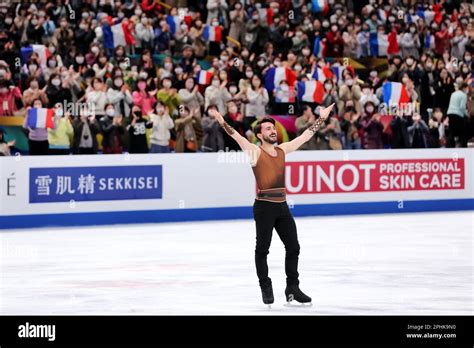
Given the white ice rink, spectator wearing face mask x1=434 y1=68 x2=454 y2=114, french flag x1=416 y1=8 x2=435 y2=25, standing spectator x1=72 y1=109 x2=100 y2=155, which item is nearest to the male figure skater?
the white ice rink

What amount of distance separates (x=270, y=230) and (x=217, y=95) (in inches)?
491

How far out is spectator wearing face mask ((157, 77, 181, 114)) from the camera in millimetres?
23875

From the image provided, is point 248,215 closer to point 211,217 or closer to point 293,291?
point 211,217

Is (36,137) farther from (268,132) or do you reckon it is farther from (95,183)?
(268,132)

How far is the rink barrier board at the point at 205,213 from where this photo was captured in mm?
21719

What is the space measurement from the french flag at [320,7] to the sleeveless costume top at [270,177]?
1836cm

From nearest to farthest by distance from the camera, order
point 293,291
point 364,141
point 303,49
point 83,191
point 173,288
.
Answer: point 293,291, point 173,288, point 83,191, point 364,141, point 303,49

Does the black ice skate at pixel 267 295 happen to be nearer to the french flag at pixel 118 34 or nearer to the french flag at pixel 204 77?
the french flag at pixel 204 77

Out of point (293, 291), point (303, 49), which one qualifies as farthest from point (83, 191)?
point (293, 291)

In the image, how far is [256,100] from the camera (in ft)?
81.4

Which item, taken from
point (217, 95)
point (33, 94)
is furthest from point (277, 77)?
point (33, 94)

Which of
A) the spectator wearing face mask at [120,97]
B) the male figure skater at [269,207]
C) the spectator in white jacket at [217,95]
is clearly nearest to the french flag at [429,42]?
the spectator in white jacket at [217,95]

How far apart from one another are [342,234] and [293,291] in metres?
8.43

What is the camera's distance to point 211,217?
23.5 metres
